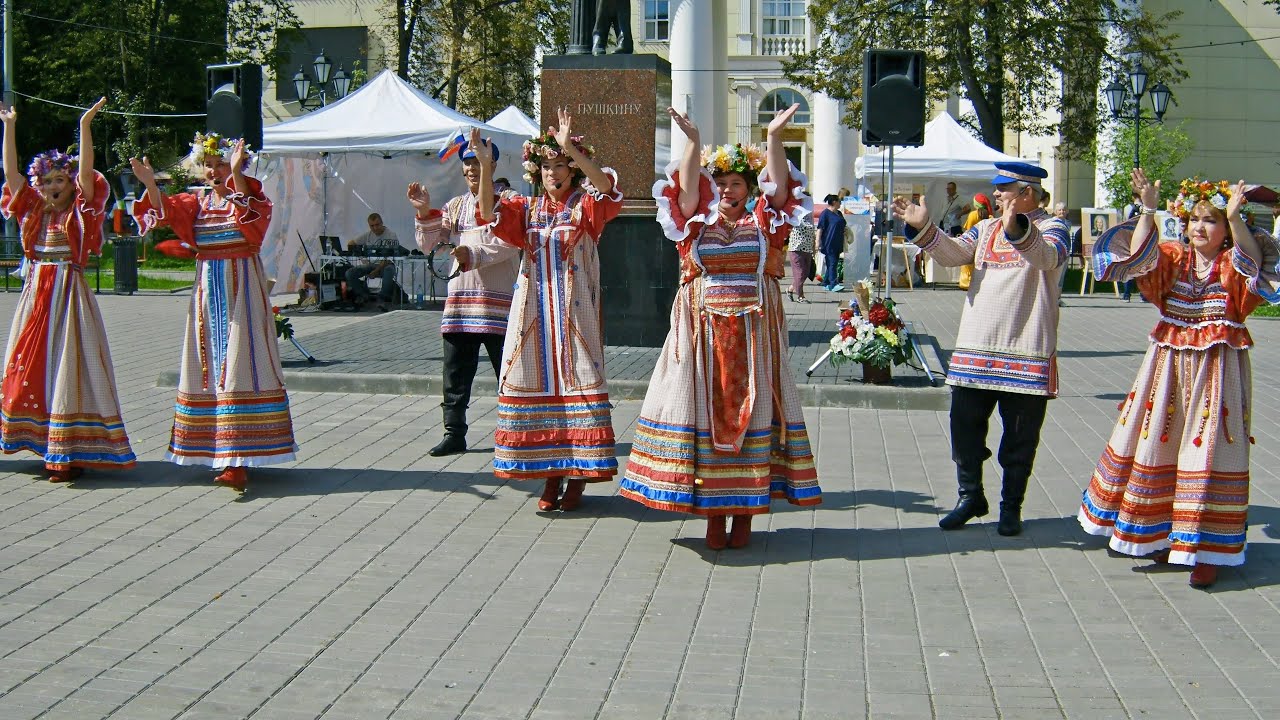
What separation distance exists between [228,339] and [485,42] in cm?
2532

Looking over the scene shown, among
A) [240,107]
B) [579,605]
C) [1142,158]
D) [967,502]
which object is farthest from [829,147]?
[579,605]

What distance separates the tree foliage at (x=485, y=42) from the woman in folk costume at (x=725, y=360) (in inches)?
907

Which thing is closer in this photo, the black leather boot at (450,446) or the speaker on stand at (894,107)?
the black leather boot at (450,446)

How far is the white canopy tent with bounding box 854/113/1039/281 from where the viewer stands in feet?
80.5

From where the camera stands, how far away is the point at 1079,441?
932 centimetres

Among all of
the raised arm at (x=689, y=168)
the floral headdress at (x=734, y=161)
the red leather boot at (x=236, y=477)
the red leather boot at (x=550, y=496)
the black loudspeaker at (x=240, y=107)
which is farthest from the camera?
the black loudspeaker at (x=240, y=107)

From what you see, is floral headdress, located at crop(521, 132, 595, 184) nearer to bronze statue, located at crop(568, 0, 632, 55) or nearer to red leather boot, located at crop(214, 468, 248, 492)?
red leather boot, located at crop(214, 468, 248, 492)

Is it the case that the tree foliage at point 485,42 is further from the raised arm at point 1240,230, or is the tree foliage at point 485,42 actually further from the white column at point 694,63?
the raised arm at point 1240,230

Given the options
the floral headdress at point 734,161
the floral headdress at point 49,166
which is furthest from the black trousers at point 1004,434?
the floral headdress at point 49,166

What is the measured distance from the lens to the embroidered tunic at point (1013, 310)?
628 cm

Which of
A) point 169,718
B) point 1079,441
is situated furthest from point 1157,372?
point 169,718

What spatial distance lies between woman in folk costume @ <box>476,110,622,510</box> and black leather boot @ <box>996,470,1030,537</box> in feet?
6.21

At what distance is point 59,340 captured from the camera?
7.76 meters

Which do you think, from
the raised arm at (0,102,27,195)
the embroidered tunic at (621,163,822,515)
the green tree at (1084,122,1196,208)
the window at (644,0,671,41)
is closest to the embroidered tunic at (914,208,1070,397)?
the embroidered tunic at (621,163,822,515)
